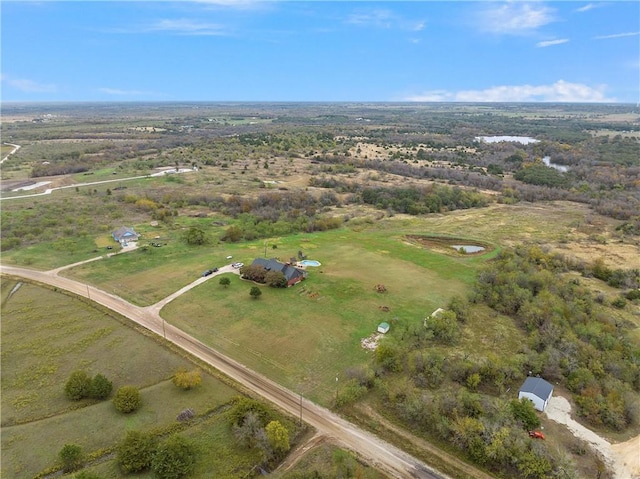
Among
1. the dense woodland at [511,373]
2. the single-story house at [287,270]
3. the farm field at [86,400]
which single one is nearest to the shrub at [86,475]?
the farm field at [86,400]

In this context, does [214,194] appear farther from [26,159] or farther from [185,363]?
[26,159]

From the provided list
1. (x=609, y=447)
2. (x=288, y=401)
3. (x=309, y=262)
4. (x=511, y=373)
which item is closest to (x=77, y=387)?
(x=288, y=401)

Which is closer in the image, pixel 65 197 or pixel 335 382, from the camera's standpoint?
pixel 335 382

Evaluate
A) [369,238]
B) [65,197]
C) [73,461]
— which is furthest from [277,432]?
[65,197]

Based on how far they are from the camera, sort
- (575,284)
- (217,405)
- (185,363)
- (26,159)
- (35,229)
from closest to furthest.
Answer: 1. (217,405)
2. (185,363)
3. (575,284)
4. (35,229)
5. (26,159)

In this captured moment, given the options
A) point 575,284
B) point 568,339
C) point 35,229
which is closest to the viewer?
point 568,339
